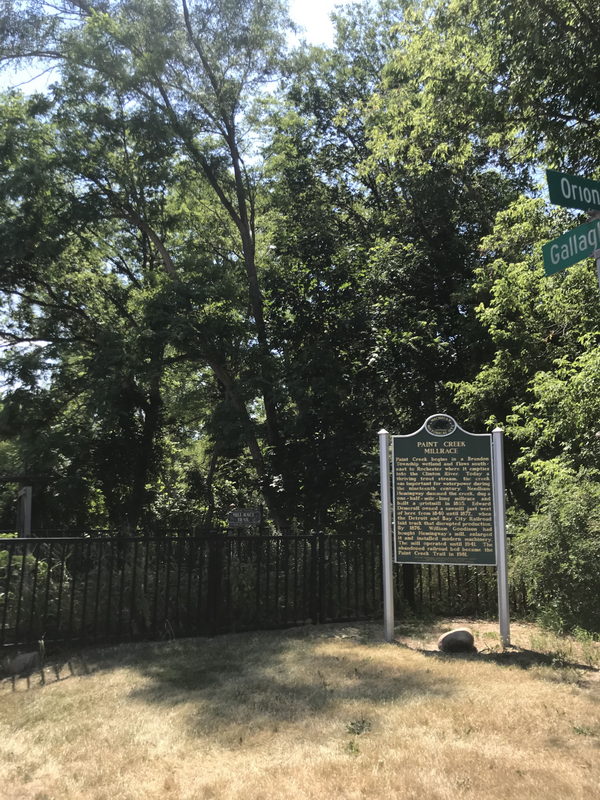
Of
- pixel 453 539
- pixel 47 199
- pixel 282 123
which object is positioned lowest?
pixel 453 539

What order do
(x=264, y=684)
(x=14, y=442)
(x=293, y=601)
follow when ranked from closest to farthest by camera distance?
(x=264, y=684)
(x=293, y=601)
(x=14, y=442)

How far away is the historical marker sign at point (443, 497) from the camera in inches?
293

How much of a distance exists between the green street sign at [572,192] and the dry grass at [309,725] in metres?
3.82

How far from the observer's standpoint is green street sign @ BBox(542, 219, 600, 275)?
443cm

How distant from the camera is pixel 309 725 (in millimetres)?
4723

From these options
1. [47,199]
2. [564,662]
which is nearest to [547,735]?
[564,662]

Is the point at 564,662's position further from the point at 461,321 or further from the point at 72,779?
the point at 461,321

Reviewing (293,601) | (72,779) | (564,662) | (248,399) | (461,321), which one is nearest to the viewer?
(72,779)

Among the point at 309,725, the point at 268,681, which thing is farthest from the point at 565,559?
the point at 309,725

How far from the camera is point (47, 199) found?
627 inches

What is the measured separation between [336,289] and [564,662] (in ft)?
38.2

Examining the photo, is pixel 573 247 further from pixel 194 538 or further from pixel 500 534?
pixel 194 538

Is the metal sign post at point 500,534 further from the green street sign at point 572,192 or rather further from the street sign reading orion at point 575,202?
the green street sign at point 572,192

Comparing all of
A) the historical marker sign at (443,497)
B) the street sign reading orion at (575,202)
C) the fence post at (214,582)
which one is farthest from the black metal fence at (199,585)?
the street sign reading orion at (575,202)
